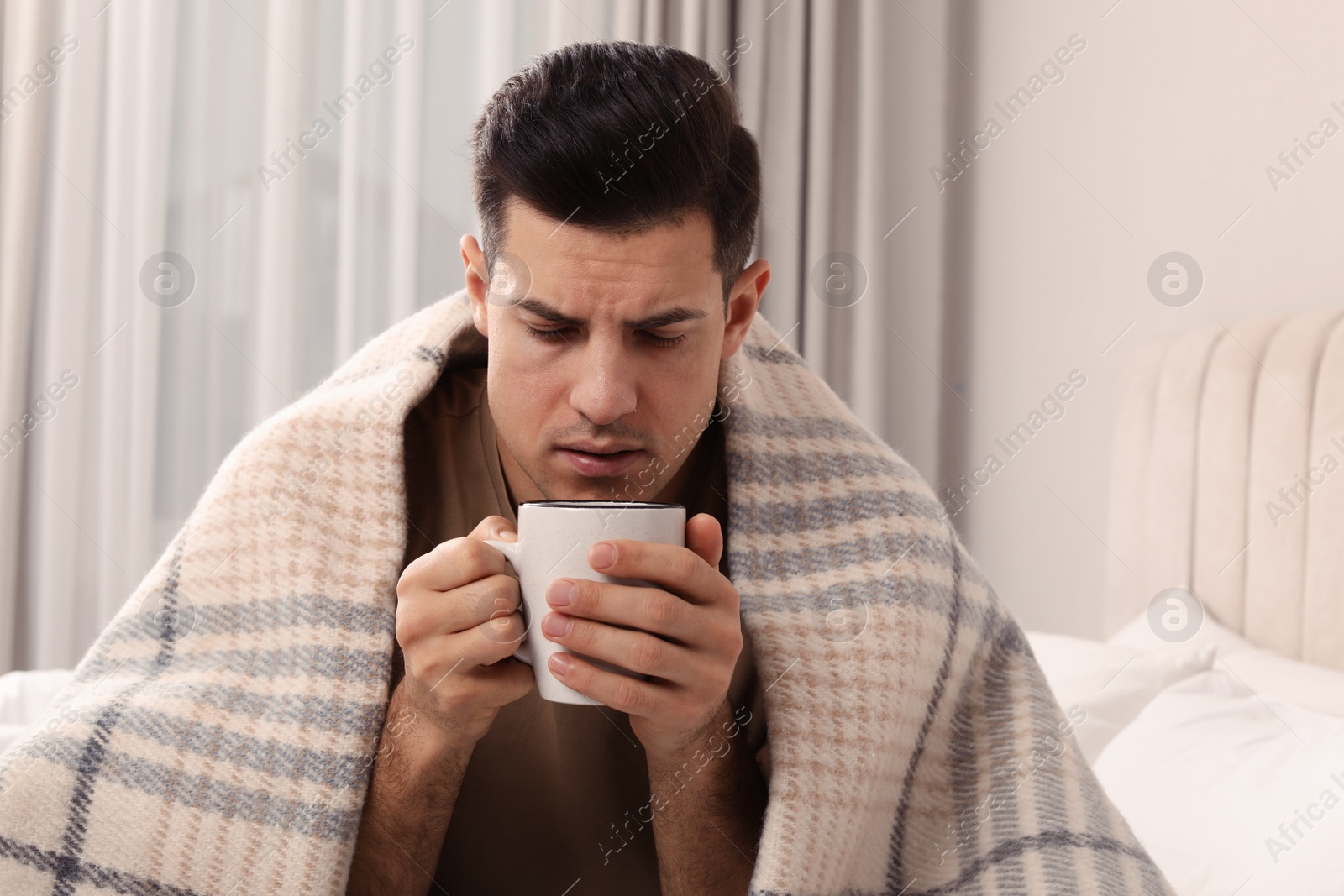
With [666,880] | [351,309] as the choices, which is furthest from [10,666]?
[666,880]

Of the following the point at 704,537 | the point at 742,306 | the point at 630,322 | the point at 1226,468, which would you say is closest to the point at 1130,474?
the point at 1226,468

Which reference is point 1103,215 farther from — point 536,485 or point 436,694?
point 436,694

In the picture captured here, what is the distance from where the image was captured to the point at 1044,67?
2.14 metres

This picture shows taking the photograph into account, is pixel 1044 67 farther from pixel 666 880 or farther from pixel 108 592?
pixel 108 592

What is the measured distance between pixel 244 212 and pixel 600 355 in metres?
1.58

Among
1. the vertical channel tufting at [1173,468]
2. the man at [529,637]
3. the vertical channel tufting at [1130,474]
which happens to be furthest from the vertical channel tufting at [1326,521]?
the man at [529,637]

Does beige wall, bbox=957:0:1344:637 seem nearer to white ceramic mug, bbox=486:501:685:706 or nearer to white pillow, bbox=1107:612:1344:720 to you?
white pillow, bbox=1107:612:1344:720

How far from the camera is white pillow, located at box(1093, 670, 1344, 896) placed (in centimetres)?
98

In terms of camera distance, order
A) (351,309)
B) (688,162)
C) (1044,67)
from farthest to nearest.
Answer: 1. (351,309)
2. (1044,67)
3. (688,162)

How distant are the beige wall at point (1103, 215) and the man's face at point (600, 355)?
1.02m

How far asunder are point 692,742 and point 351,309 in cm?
173

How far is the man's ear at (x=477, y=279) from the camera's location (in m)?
1.06

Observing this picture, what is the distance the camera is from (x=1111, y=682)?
145 centimetres

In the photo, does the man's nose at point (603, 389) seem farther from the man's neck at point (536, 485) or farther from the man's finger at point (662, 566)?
the man's finger at point (662, 566)
